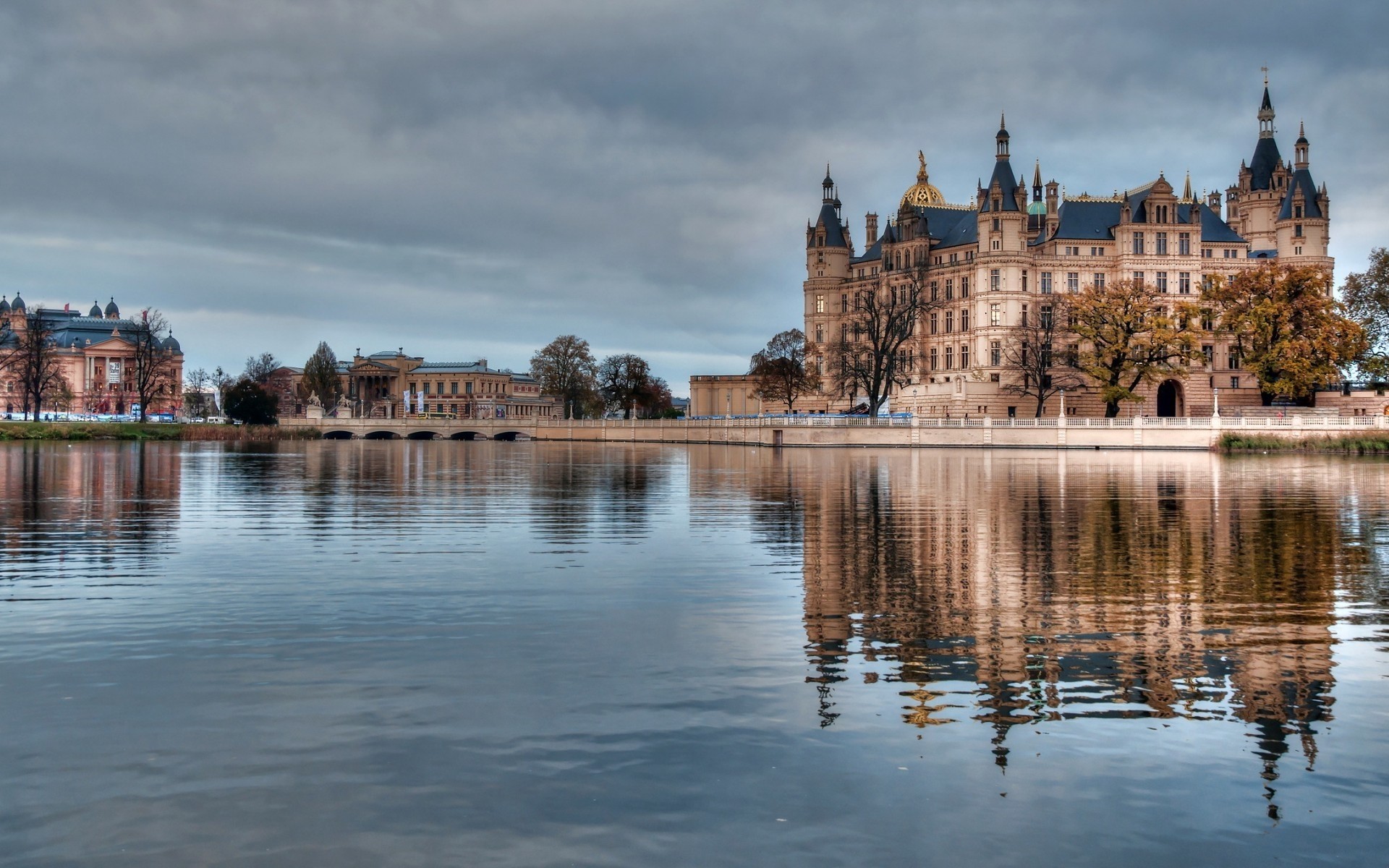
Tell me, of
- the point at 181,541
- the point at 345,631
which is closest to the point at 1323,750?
the point at 345,631

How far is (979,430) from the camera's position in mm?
86125

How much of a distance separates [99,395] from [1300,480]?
501 ft

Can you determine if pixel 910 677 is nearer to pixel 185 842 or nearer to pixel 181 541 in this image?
pixel 185 842

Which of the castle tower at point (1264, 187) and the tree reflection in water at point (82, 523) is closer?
the tree reflection in water at point (82, 523)

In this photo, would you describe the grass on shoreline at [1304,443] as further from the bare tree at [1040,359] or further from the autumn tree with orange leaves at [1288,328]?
the bare tree at [1040,359]

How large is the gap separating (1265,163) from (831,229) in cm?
4144

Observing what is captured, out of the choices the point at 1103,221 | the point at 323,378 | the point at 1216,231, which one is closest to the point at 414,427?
the point at 323,378

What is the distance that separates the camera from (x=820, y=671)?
10.4 m

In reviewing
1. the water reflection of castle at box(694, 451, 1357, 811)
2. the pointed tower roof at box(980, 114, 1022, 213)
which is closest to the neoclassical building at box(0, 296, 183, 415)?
the pointed tower roof at box(980, 114, 1022, 213)

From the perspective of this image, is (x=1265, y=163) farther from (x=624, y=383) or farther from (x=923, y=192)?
(x=624, y=383)

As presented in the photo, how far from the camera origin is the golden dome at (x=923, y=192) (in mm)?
127000

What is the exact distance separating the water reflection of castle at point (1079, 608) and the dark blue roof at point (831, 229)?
3895 inches

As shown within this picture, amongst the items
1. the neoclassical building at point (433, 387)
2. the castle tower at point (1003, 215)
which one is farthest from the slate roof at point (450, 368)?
the castle tower at point (1003, 215)

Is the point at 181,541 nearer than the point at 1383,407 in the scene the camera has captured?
Yes
